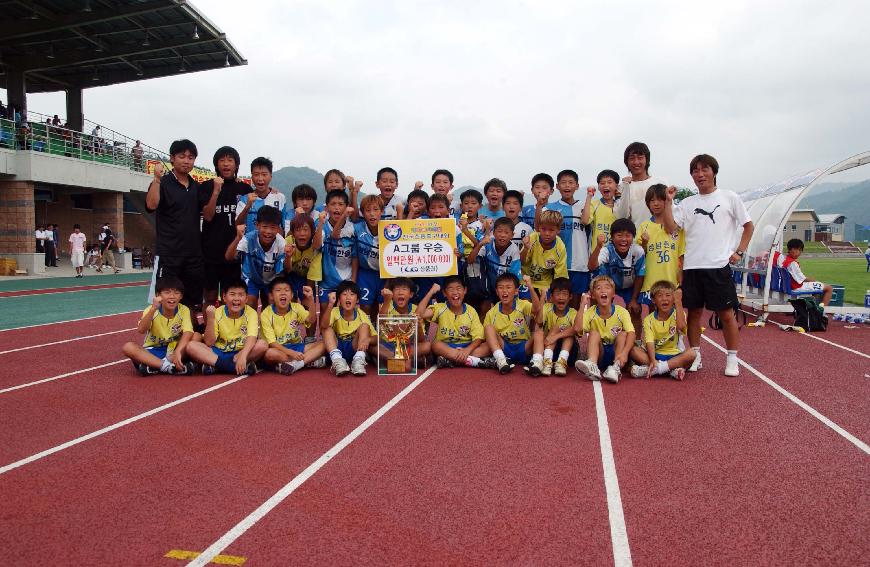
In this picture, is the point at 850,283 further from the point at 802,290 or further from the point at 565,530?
the point at 565,530

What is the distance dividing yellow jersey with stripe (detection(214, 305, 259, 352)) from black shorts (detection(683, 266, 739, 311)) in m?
4.27

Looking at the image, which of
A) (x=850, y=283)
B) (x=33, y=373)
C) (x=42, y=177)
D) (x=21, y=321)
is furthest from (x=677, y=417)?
(x=42, y=177)

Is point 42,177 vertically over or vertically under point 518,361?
over

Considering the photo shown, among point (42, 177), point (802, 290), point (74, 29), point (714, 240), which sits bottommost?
point (802, 290)

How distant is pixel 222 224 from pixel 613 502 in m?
5.05

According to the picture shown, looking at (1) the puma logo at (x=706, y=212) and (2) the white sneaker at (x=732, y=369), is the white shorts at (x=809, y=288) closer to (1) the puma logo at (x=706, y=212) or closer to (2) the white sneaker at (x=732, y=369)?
(2) the white sneaker at (x=732, y=369)

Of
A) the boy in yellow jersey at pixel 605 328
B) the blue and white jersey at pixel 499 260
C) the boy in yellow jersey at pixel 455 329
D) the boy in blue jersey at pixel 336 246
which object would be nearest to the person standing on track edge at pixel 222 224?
the boy in blue jersey at pixel 336 246

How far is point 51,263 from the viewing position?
81.0 ft

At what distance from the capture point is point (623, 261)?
630 cm

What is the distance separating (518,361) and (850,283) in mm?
18257

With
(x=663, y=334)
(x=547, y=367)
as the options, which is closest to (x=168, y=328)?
(x=547, y=367)

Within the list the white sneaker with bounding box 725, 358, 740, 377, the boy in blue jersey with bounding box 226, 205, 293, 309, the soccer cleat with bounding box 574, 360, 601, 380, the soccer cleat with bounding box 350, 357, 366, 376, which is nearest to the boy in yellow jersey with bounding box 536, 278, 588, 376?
the soccer cleat with bounding box 574, 360, 601, 380

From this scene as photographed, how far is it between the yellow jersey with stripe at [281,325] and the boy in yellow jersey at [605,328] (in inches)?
112

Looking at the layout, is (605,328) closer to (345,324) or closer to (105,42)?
(345,324)
